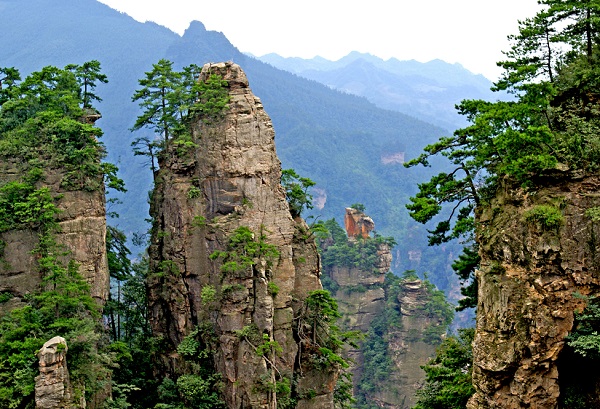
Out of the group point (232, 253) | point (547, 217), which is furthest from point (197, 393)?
point (547, 217)

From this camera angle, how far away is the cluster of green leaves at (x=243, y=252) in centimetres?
2978

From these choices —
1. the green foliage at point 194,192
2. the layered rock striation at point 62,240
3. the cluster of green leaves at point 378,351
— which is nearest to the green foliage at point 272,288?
the green foliage at point 194,192

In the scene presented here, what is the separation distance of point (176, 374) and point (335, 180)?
152 metres

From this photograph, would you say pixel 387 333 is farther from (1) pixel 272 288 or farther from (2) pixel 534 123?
(2) pixel 534 123

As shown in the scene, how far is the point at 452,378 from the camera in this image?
792 inches

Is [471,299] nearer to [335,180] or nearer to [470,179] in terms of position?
[470,179]

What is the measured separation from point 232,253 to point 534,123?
53.0ft

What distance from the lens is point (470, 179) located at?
747 inches

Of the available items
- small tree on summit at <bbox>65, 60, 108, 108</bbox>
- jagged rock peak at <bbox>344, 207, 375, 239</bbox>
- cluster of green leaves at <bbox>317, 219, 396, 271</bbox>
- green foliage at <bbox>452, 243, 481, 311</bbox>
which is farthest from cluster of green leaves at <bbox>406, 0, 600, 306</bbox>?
jagged rock peak at <bbox>344, 207, 375, 239</bbox>

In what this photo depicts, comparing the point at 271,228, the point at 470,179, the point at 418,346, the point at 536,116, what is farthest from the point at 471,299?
the point at 418,346

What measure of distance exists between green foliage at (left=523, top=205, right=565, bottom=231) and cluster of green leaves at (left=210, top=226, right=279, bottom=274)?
15810mm

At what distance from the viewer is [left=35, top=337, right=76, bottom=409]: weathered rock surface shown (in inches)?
873

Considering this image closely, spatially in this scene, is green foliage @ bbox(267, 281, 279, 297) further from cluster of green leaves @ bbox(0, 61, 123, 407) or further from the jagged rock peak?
the jagged rock peak

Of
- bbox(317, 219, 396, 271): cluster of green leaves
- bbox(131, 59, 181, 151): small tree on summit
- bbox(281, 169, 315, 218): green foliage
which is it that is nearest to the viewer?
bbox(131, 59, 181, 151): small tree on summit
